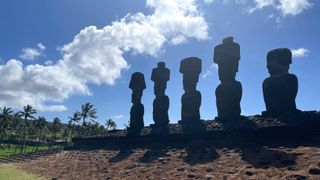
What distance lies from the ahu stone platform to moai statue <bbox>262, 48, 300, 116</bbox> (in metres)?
0.84

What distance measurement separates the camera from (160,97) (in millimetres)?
25766

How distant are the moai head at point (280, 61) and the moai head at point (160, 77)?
9.38m

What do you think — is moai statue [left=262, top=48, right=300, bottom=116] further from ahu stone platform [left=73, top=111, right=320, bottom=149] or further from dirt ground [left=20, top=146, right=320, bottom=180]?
dirt ground [left=20, top=146, right=320, bottom=180]

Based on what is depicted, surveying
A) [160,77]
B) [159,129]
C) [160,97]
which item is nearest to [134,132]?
[159,129]

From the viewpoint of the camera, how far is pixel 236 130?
16.6 metres

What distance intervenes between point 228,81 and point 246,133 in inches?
196

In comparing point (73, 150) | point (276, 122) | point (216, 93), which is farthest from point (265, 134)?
point (73, 150)

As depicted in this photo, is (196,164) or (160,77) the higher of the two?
(160,77)

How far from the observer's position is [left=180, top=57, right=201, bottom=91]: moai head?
2338 centimetres

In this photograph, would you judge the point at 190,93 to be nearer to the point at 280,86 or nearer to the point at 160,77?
the point at 160,77

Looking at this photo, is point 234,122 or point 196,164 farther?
point 234,122

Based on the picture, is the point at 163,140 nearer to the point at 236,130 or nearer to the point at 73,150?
the point at 236,130

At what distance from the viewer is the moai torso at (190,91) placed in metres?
22.6

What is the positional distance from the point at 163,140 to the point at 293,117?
7457 millimetres
